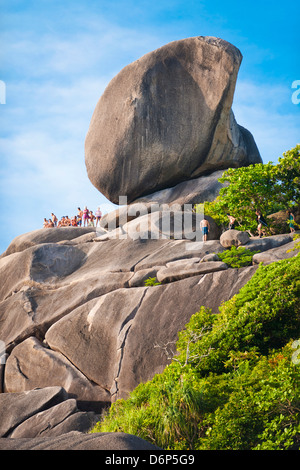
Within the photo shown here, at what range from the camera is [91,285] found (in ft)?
69.9

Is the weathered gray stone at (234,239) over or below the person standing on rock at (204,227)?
below

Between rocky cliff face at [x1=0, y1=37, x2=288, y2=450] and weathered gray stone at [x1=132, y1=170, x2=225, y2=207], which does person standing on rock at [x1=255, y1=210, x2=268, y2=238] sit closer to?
rocky cliff face at [x1=0, y1=37, x2=288, y2=450]

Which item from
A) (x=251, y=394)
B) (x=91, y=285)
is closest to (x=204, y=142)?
(x=91, y=285)

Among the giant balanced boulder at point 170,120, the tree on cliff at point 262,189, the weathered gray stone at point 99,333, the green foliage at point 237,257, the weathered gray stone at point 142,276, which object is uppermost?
the giant balanced boulder at point 170,120

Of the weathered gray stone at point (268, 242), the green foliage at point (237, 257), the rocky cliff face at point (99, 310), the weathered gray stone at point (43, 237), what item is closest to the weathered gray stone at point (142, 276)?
the rocky cliff face at point (99, 310)

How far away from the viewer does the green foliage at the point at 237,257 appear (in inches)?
732

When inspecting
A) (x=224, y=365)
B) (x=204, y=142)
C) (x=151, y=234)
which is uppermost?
(x=204, y=142)

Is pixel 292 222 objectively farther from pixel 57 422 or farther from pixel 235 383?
pixel 57 422

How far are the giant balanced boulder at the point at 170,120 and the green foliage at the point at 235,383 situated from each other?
14.2m

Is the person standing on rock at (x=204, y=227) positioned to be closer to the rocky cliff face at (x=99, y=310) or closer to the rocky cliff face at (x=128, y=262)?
the rocky cliff face at (x=128, y=262)

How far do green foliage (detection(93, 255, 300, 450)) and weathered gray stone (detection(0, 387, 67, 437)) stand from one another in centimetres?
338

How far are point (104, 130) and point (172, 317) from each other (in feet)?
52.1

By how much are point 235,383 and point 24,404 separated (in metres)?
8.01
